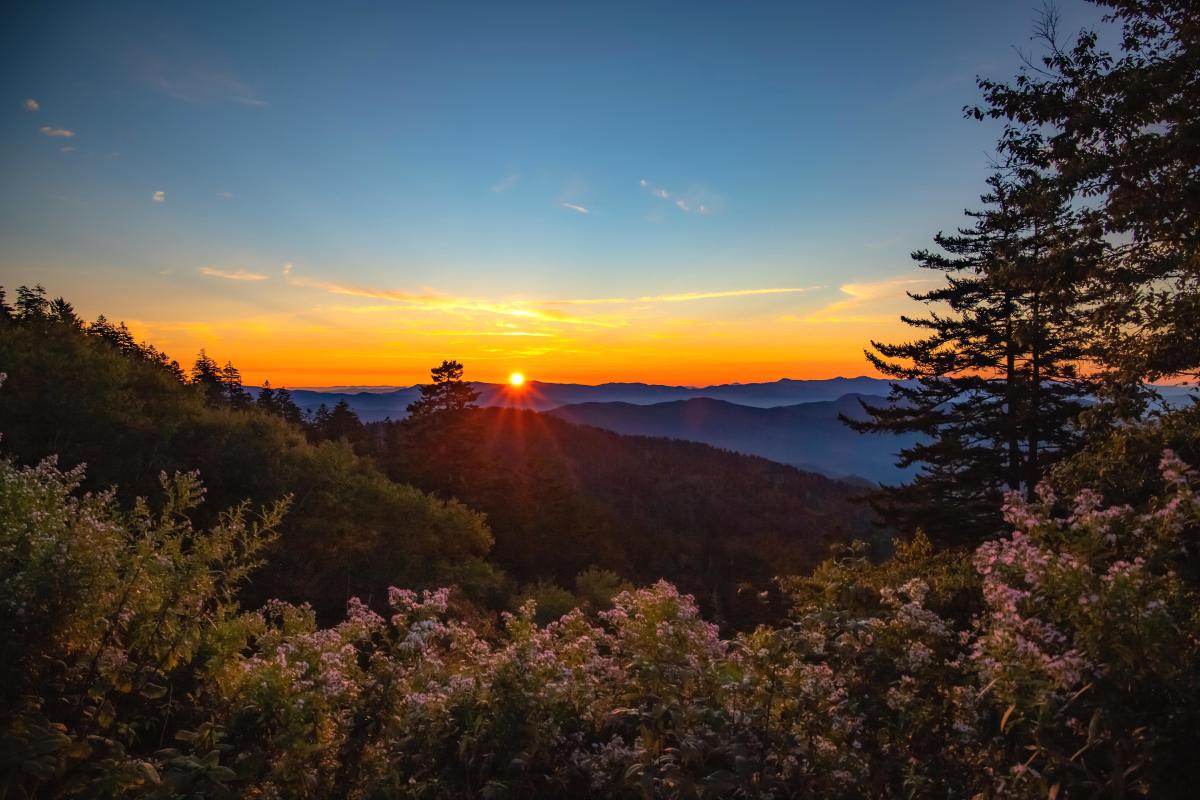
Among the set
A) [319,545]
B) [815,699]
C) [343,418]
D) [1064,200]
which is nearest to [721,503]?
[343,418]

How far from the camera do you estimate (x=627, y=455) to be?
12250 centimetres

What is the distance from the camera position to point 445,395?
158ft

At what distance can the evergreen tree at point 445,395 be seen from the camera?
47.8 metres

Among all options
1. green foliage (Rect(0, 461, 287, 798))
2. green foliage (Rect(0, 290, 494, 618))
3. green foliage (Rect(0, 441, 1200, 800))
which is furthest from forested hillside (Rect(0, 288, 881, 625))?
green foliage (Rect(0, 441, 1200, 800))

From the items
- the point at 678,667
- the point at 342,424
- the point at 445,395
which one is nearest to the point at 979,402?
the point at 678,667

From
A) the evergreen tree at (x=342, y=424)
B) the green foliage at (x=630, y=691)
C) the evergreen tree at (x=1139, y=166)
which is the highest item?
the evergreen tree at (x=1139, y=166)

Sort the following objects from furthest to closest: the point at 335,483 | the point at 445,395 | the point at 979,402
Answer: the point at 445,395, the point at 335,483, the point at 979,402

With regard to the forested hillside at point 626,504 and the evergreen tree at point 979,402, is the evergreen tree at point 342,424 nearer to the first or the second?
the forested hillside at point 626,504

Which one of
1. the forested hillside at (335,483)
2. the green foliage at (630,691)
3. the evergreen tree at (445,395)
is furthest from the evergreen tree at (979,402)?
the evergreen tree at (445,395)

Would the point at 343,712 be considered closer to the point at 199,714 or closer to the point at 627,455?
the point at 199,714

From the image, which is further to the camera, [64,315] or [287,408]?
[287,408]

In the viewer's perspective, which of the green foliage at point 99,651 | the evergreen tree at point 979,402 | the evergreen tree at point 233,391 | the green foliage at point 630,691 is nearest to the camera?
the green foliage at point 630,691

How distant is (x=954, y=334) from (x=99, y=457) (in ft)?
104

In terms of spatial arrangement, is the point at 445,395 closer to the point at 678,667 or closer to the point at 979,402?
the point at 979,402
